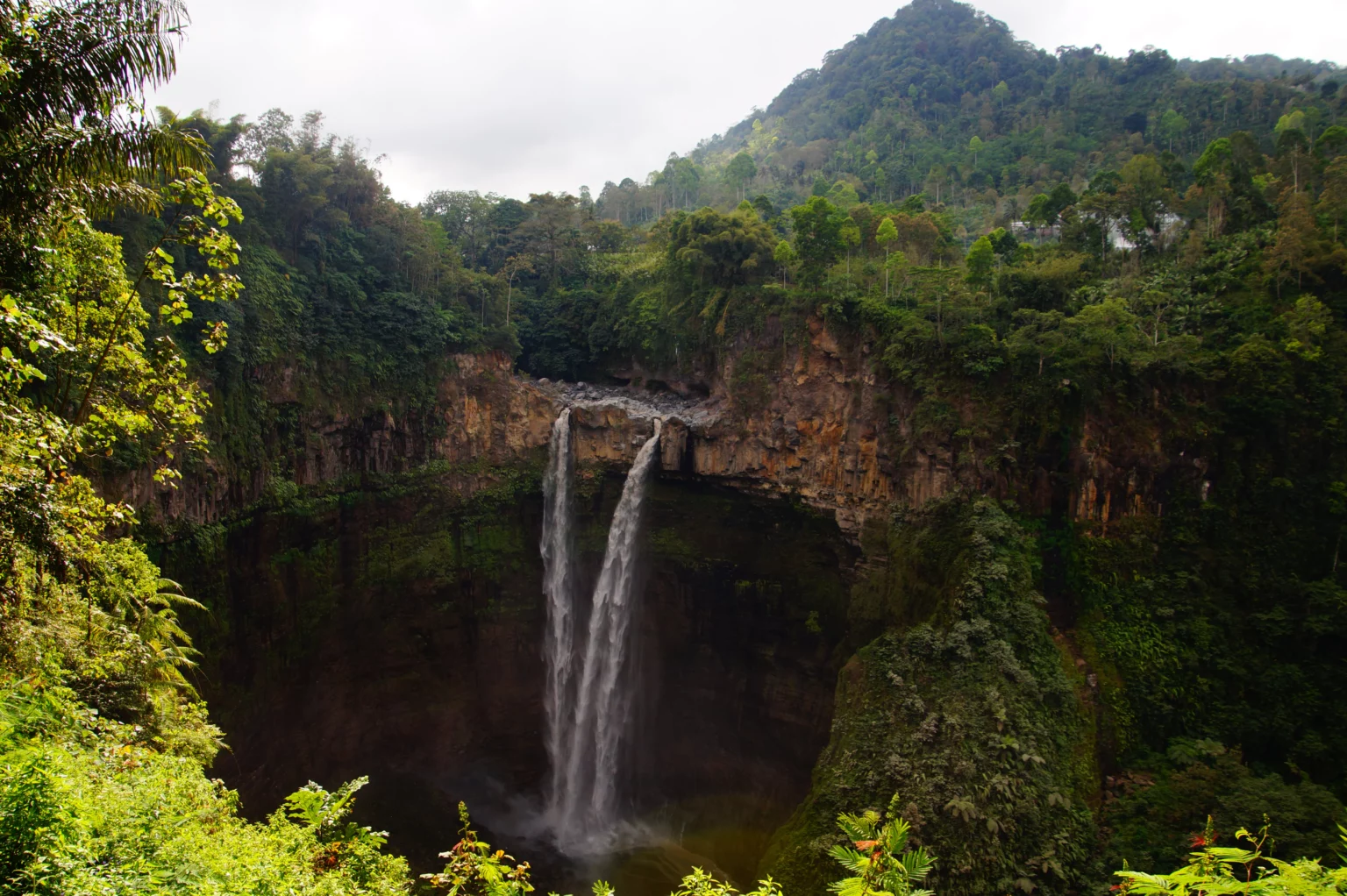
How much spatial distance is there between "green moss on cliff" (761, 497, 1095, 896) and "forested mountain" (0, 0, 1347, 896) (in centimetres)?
7

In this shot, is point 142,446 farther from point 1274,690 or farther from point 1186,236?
point 1186,236

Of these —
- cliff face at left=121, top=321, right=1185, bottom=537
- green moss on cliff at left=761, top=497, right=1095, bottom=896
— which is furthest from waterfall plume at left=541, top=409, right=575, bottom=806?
green moss on cliff at left=761, top=497, right=1095, bottom=896

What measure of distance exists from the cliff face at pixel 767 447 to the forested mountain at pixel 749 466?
0.34 feet

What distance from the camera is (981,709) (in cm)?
1246

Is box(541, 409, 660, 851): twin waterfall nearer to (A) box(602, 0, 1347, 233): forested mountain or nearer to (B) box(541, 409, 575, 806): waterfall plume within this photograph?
(B) box(541, 409, 575, 806): waterfall plume

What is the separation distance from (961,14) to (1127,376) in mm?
62059

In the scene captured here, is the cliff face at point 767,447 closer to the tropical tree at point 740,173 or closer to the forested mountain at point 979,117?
the forested mountain at point 979,117

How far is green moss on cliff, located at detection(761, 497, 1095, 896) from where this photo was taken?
1084 cm

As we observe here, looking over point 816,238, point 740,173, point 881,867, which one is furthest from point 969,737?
point 740,173

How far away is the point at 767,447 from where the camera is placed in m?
20.5

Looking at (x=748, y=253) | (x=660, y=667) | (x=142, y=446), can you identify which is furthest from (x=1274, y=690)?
(x=142, y=446)

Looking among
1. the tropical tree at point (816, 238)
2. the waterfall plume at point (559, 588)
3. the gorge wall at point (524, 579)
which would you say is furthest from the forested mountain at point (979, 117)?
the waterfall plume at point (559, 588)

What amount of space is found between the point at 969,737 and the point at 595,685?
11.6 m

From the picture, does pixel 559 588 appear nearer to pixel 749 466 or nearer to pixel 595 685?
pixel 595 685
